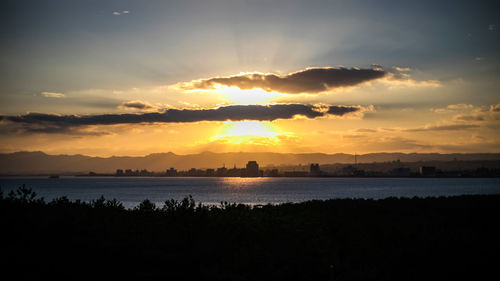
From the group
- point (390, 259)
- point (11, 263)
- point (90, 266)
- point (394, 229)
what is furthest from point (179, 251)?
point (394, 229)

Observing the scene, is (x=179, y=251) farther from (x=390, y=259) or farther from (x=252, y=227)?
(x=390, y=259)

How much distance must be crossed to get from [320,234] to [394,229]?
17.0 feet

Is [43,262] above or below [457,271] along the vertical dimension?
above

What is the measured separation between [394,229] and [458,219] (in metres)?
8.14

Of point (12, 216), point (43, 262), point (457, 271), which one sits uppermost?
point (12, 216)

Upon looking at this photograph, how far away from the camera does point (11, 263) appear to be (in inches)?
437

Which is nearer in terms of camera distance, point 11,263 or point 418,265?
point 11,263

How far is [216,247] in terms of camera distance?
1407 cm

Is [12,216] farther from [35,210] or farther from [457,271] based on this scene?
[457,271]

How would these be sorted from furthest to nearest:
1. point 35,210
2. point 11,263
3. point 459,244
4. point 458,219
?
point 458,219 < point 459,244 < point 35,210 < point 11,263

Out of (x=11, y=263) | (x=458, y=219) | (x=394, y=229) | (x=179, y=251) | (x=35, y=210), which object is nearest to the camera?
(x=11, y=263)

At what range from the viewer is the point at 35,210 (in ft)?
51.2

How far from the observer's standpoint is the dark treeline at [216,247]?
11.9 metres

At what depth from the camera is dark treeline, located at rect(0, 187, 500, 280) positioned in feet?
39.2
